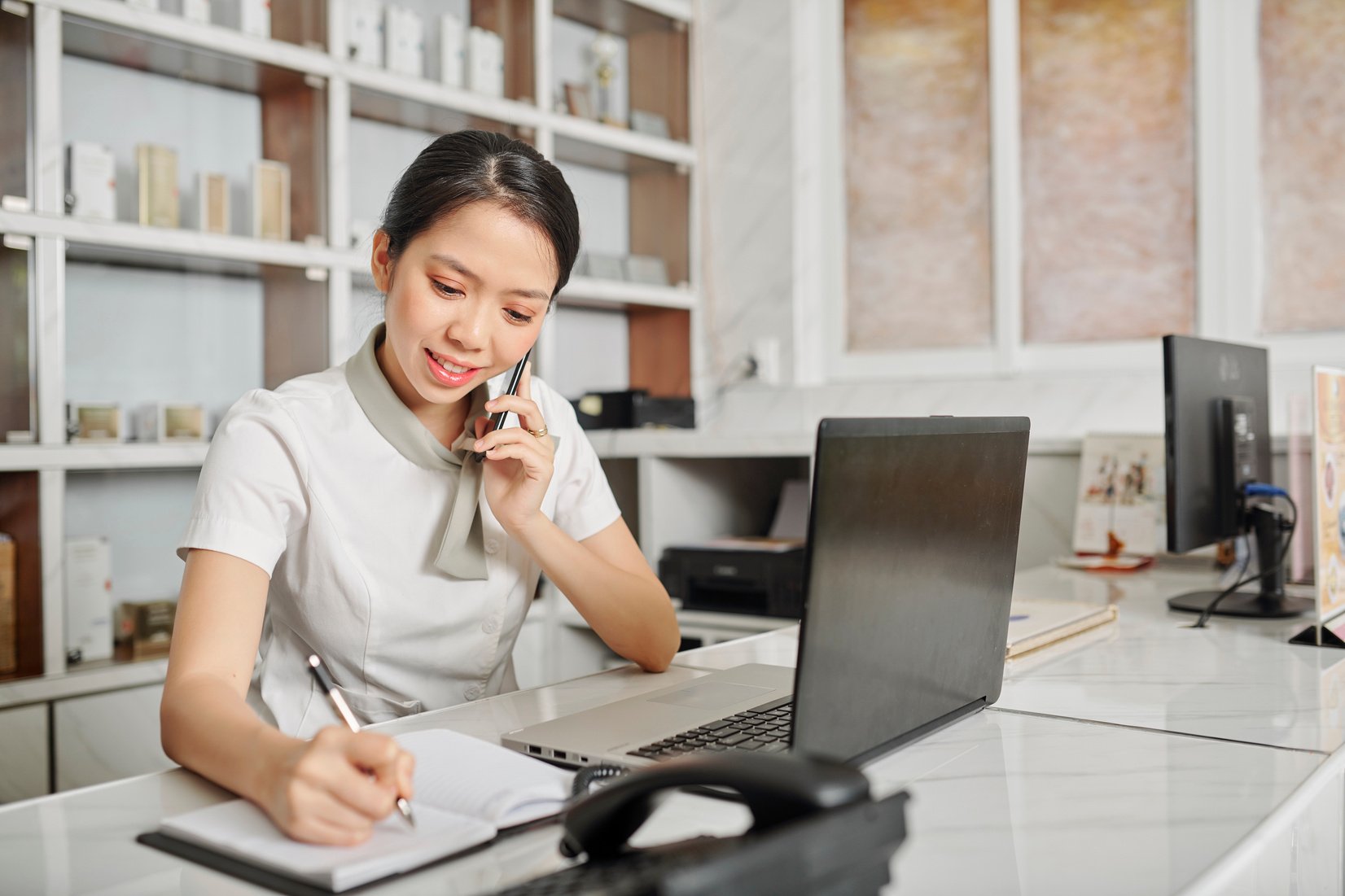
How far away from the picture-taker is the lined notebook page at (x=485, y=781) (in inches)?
31.4

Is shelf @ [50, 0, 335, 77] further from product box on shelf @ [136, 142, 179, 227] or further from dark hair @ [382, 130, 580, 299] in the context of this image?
dark hair @ [382, 130, 580, 299]

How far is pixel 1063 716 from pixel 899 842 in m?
0.63

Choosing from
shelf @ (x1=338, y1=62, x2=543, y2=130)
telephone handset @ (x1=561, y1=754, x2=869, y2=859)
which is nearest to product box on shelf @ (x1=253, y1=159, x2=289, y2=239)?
shelf @ (x1=338, y1=62, x2=543, y2=130)

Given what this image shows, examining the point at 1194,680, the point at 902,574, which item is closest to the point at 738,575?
the point at 1194,680

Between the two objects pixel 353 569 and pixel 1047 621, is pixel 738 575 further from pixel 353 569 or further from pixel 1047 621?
pixel 353 569

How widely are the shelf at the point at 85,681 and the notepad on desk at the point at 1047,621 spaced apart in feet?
5.24

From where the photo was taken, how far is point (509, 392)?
57.2 inches

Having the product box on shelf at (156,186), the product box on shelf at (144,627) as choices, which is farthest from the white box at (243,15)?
the product box on shelf at (144,627)

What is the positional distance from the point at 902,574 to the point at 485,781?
1.14ft

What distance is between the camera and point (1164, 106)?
3.01m

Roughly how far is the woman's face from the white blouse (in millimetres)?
116

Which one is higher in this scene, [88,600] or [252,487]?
[252,487]

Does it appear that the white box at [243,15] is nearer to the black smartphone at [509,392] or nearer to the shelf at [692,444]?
the shelf at [692,444]

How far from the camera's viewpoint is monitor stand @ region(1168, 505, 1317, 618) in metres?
1.75
